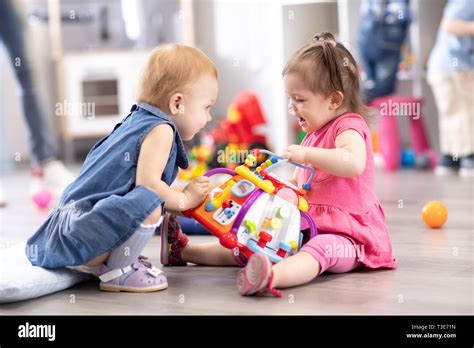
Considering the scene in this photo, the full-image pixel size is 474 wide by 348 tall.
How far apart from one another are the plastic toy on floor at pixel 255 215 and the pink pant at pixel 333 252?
36mm

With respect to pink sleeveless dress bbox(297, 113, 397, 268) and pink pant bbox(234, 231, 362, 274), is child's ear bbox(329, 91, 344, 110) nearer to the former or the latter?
pink sleeveless dress bbox(297, 113, 397, 268)

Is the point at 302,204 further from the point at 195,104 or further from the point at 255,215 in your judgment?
the point at 195,104

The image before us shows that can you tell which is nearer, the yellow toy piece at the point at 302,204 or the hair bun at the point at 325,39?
the yellow toy piece at the point at 302,204

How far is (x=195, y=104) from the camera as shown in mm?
1403

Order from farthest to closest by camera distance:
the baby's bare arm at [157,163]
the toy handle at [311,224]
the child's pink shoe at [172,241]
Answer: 1. the child's pink shoe at [172,241]
2. the toy handle at [311,224]
3. the baby's bare arm at [157,163]

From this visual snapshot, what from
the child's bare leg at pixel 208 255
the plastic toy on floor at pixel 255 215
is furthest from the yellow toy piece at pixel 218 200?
the child's bare leg at pixel 208 255

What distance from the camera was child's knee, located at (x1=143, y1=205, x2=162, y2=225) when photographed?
130cm

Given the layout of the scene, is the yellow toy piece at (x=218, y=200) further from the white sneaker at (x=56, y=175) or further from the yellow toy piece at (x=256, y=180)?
the white sneaker at (x=56, y=175)

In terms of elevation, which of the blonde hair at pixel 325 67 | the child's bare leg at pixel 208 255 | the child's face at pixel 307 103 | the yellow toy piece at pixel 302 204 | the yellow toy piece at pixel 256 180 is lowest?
the child's bare leg at pixel 208 255

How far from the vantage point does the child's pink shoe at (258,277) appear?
1.24 metres

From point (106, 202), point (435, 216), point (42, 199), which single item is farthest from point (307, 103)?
point (42, 199)

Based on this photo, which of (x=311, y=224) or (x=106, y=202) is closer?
(x=106, y=202)

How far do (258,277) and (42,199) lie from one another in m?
1.53

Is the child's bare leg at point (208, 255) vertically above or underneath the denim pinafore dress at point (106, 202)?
underneath
